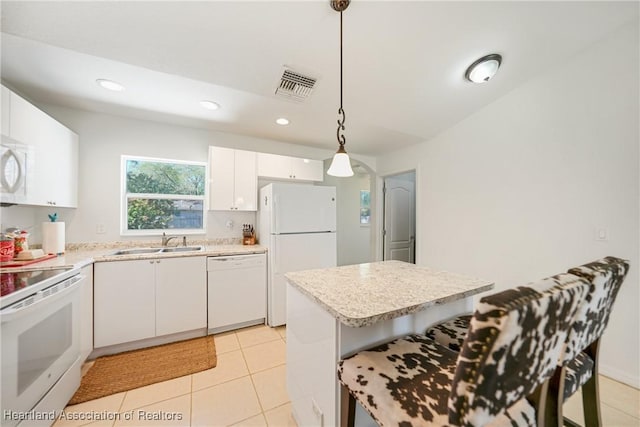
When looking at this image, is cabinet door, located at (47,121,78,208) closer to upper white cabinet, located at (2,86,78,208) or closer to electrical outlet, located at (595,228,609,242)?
upper white cabinet, located at (2,86,78,208)

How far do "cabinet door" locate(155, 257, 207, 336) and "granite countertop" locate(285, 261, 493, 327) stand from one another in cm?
144

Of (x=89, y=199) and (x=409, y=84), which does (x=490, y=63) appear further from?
(x=89, y=199)

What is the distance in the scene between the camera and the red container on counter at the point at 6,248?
171 centimetres

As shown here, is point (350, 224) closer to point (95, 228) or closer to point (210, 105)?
point (210, 105)

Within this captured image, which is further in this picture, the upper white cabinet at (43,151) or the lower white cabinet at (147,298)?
the lower white cabinet at (147,298)

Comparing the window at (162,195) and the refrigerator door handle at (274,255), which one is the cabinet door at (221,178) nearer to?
the window at (162,195)

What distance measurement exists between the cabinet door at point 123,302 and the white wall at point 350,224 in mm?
3219

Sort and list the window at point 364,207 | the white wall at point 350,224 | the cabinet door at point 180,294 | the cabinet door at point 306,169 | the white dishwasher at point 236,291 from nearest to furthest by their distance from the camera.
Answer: the cabinet door at point 180,294, the white dishwasher at point 236,291, the cabinet door at point 306,169, the white wall at point 350,224, the window at point 364,207

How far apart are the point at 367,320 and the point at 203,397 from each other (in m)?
1.57

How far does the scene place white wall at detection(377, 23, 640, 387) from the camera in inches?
→ 70.2

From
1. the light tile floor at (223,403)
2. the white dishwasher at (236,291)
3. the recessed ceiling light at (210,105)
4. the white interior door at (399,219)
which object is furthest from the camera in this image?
the white interior door at (399,219)

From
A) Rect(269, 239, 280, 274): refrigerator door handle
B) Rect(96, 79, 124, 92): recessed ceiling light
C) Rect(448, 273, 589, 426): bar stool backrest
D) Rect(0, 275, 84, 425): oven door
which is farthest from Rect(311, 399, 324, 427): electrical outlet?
Rect(96, 79, 124, 92): recessed ceiling light

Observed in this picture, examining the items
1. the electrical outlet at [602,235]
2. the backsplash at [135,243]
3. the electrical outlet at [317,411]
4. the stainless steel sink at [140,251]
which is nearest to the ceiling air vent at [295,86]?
the backsplash at [135,243]

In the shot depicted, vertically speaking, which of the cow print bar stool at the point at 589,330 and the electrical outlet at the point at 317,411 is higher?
the cow print bar stool at the point at 589,330
